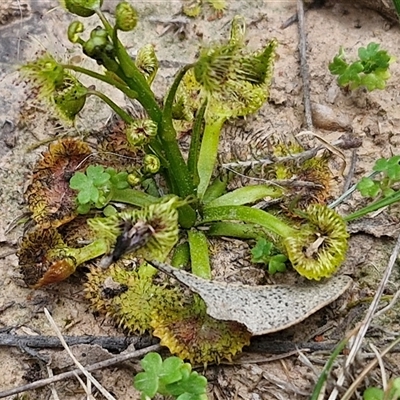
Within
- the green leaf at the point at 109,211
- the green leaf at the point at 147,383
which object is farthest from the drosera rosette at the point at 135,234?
the green leaf at the point at 147,383

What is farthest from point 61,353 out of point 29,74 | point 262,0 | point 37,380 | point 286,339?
point 262,0

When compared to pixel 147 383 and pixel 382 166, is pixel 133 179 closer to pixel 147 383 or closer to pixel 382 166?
pixel 147 383

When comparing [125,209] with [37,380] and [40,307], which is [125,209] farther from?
[37,380]

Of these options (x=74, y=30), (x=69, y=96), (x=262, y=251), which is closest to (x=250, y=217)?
(x=262, y=251)

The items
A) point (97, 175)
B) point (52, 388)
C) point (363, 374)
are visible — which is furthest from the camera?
point (97, 175)

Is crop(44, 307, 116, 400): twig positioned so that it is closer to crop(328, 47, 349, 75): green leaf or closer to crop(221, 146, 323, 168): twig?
crop(221, 146, 323, 168): twig

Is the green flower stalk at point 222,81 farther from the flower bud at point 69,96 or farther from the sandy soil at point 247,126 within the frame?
the flower bud at point 69,96

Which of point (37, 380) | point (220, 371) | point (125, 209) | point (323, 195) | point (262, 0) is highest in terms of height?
point (262, 0)
